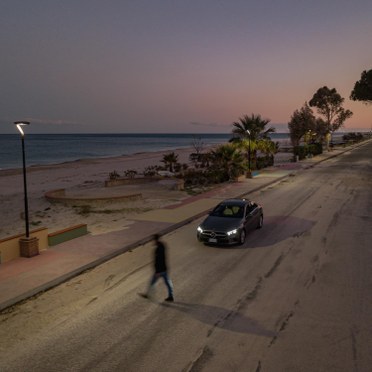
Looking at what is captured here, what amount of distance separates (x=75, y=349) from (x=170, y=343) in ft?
6.12

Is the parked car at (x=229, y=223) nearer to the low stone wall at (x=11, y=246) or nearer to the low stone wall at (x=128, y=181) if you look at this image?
the low stone wall at (x=11, y=246)

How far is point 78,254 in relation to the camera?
13680mm

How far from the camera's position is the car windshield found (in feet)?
50.8

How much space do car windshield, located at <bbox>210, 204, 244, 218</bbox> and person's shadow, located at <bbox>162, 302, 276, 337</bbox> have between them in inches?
247

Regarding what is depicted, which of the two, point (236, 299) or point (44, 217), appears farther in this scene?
point (44, 217)

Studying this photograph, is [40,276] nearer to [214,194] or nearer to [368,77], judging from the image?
[214,194]

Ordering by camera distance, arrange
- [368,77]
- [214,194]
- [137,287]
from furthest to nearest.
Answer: [368,77], [214,194], [137,287]

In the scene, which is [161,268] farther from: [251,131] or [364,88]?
[364,88]

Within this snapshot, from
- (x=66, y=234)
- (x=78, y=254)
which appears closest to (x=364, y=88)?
(x=66, y=234)

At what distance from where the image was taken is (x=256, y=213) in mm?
16703

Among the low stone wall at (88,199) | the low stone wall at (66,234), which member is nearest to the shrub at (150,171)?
the low stone wall at (88,199)

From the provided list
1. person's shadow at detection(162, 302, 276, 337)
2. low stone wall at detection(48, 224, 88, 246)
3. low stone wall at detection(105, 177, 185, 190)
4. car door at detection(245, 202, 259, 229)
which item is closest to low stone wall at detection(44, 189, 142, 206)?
low stone wall at detection(105, 177, 185, 190)

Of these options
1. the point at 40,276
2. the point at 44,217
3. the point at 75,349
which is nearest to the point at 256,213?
the point at 40,276

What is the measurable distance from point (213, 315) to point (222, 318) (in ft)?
0.83
